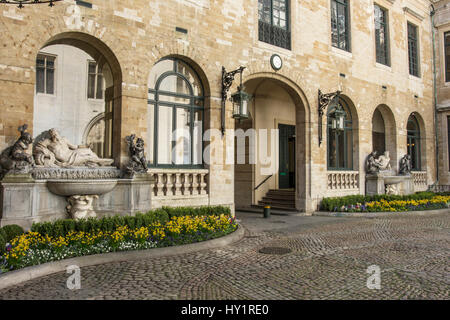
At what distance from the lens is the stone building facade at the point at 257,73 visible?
8164mm

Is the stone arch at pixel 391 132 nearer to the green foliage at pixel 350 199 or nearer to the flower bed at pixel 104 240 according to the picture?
the green foliage at pixel 350 199

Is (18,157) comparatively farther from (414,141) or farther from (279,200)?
(414,141)

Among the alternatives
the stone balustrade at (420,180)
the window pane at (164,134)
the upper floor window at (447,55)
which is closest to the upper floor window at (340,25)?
the window pane at (164,134)

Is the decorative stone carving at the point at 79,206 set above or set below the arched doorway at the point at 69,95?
below

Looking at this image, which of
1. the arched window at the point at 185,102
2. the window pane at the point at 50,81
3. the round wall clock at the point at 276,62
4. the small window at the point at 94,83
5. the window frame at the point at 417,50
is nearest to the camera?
the arched window at the point at 185,102

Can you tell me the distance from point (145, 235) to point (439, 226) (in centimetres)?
865

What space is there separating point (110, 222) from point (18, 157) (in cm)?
223

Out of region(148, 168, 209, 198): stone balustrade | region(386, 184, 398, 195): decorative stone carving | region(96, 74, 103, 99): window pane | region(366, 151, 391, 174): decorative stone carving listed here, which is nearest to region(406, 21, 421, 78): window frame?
region(366, 151, 391, 174): decorative stone carving

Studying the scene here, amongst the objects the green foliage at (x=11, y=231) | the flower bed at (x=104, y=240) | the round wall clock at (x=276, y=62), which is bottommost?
the flower bed at (x=104, y=240)

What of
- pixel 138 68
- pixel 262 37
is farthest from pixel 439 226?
pixel 138 68

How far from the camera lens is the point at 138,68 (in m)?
9.08

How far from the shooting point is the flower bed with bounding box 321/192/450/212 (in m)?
13.0

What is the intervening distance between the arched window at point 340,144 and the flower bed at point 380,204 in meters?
1.60
